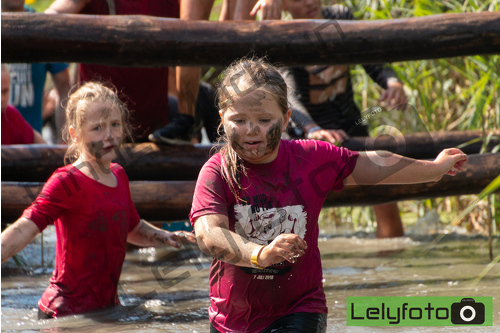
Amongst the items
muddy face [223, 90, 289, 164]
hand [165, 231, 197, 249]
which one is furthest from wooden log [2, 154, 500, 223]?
muddy face [223, 90, 289, 164]

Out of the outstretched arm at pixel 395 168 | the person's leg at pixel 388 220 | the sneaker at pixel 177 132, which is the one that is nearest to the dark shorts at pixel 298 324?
the outstretched arm at pixel 395 168

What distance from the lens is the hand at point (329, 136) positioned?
412 centimetres

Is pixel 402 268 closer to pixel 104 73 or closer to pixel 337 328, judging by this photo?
pixel 337 328

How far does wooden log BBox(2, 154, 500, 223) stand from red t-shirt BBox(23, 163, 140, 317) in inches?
30.6

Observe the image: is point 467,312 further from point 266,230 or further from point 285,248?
point 285,248

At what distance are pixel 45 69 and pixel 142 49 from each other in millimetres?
1942

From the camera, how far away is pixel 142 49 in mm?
3680

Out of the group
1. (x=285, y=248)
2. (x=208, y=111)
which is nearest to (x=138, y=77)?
(x=208, y=111)

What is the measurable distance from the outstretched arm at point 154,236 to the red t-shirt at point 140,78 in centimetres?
152

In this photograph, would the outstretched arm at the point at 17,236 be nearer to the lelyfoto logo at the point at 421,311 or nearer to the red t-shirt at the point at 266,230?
the red t-shirt at the point at 266,230

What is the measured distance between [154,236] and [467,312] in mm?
1471

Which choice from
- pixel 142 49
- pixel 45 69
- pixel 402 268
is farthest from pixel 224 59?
pixel 45 69

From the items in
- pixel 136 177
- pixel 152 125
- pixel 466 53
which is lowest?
pixel 136 177

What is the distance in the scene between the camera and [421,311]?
2.90 meters
